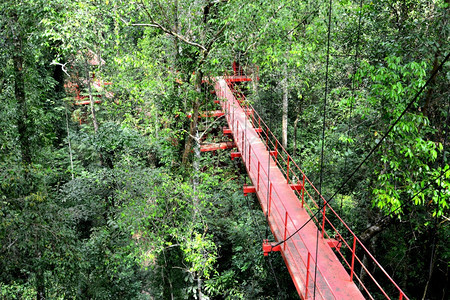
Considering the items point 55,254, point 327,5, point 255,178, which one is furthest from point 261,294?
point 327,5

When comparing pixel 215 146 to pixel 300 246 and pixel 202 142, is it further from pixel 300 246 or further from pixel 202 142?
pixel 300 246

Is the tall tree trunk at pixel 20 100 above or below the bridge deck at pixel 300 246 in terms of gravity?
above

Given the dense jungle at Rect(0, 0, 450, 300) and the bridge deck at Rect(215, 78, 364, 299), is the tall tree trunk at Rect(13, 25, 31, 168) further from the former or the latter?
the bridge deck at Rect(215, 78, 364, 299)

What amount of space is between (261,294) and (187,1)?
777cm

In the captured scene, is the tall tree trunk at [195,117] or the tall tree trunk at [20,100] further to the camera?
the tall tree trunk at [20,100]

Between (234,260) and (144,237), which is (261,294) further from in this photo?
(144,237)

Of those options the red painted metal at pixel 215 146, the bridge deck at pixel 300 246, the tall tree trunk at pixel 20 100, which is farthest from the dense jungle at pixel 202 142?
the bridge deck at pixel 300 246

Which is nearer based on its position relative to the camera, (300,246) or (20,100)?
(300,246)

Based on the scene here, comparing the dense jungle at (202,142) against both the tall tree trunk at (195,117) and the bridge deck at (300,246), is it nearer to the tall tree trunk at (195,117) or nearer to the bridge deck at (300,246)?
the tall tree trunk at (195,117)

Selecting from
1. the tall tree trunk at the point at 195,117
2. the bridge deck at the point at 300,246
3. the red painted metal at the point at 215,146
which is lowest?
the bridge deck at the point at 300,246

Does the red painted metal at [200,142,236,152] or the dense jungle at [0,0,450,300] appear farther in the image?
the red painted metal at [200,142,236,152]

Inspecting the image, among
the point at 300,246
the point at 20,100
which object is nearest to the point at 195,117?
the point at 300,246

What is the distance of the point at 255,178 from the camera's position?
7004mm

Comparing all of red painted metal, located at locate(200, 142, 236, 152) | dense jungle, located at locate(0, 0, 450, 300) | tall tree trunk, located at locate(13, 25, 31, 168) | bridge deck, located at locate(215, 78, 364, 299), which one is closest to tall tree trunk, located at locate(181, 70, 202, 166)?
dense jungle, located at locate(0, 0, 450, 300)
